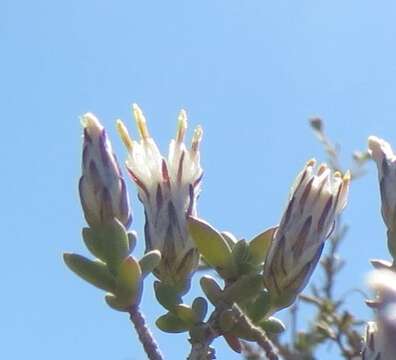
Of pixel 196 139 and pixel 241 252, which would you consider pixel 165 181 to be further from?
pixel 241 252

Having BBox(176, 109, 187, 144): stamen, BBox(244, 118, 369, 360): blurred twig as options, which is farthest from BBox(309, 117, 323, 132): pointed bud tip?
BBox(176, 109, 187, 144): stamen

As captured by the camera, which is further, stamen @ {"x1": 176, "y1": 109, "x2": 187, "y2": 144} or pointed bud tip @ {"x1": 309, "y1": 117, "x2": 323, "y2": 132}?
pointed bud tip @ {"x1": 309, "y1": 117, "x2": 323, "y2": 132}

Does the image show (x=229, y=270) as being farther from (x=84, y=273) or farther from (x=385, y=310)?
(x=385, y=310)

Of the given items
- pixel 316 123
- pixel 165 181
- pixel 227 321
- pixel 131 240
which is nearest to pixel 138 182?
pixel 165 181

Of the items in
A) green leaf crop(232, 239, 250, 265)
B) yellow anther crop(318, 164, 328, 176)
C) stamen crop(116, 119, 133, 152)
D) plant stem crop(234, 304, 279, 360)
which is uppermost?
stamen crop(116, 119, 133, 152)

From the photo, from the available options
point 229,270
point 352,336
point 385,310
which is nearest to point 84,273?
point 229,270

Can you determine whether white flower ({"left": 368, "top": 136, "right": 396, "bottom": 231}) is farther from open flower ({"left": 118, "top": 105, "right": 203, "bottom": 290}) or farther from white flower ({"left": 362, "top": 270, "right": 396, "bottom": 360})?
white flower ({"left": 362, "top": 270, "right": 396, "bottom": 360})

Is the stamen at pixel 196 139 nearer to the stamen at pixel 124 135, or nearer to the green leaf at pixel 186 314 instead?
the stamen at pixel 124 135
